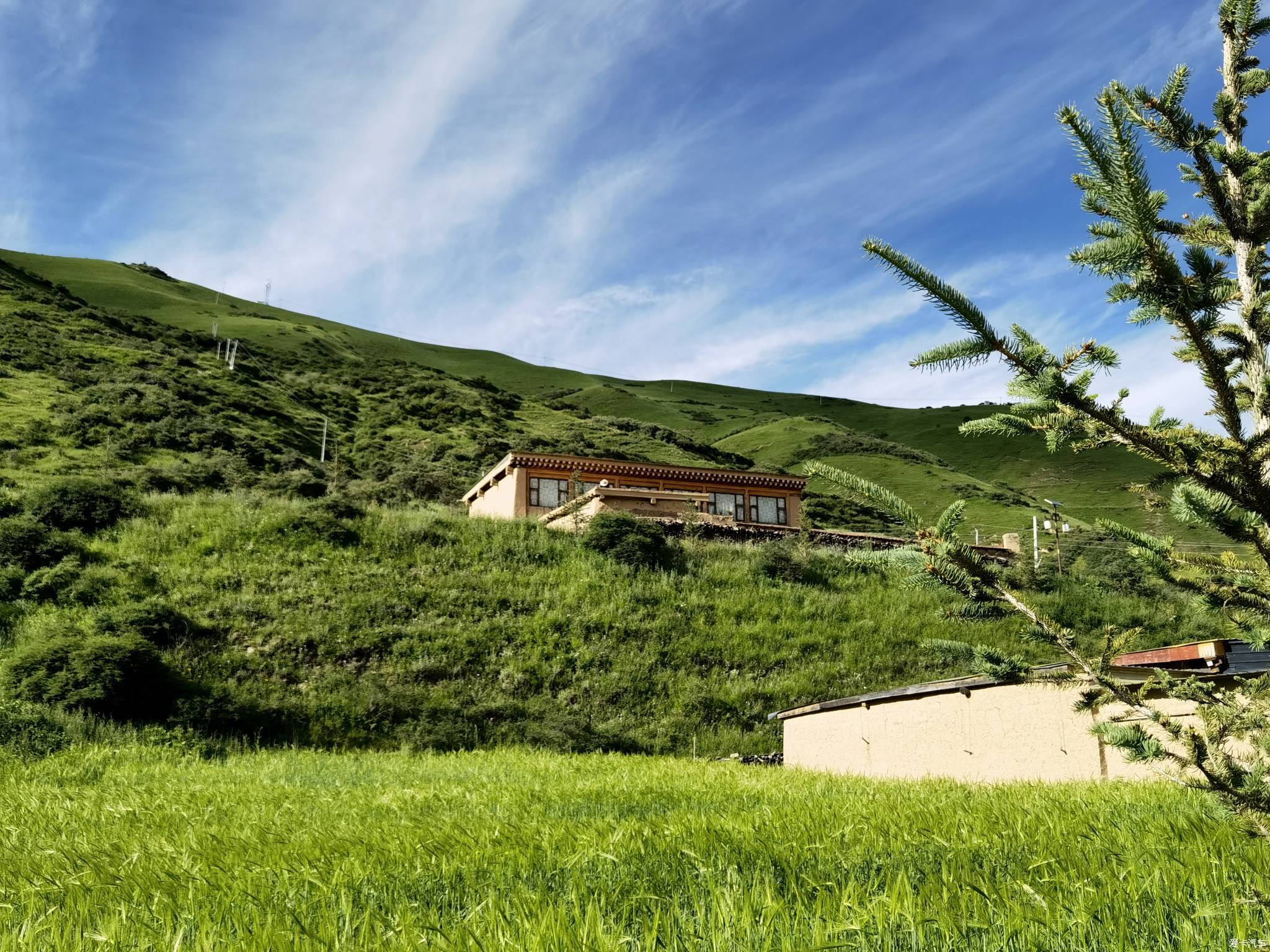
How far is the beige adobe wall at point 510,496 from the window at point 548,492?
37 cm

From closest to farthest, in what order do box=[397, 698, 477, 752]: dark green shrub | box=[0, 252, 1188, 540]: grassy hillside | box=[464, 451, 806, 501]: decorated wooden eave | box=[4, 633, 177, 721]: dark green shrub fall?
box=[4, 633, 177, 721]: dark green shrub
box=[397, 698, 477, 752]: dark green shrub
box=[464, 451, 806, 501]: decorated wooden eave
box=[0, 252, 1188, 540]: grassy hillside

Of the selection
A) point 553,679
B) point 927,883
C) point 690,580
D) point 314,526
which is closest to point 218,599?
point 314,526

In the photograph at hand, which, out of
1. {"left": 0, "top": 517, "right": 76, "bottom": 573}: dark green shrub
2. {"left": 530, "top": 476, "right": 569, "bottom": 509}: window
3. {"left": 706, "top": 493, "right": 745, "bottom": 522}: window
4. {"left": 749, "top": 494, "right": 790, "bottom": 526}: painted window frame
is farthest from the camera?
{"left": 749, "top": 494, "right": 790, "bottom": 526}: painted window frame

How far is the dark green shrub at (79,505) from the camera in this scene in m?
29.8

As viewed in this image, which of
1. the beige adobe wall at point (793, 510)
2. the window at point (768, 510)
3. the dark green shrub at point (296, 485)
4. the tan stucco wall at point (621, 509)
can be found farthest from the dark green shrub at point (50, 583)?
the beige adobe wall at point (793, 510)

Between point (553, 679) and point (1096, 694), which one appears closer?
point (1096, 694)

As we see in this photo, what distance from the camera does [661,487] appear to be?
148 feet

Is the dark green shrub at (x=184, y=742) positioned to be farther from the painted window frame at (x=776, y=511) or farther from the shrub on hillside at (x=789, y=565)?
the painted window frame at (x=776, y=511)

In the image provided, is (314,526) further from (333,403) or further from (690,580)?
(333,403)

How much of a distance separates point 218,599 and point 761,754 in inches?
737

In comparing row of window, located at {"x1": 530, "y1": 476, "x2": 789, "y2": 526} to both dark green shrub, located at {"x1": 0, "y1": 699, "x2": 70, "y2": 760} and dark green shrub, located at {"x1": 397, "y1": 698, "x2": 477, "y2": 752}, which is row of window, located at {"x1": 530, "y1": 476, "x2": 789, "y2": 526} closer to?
dark green shrub, located at {"x1": 397, "y1": 698, "x2": 477, "y2": 752}

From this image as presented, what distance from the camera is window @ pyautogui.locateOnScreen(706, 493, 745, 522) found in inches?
1805

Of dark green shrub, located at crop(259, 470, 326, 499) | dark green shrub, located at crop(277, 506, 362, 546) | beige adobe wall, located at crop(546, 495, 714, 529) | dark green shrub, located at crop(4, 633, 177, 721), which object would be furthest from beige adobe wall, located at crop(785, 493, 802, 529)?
dark green shrub, located at crop(4, 633, 177, 721)

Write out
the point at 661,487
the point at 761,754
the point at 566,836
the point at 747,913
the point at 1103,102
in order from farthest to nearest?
the point at 661,487, the point at 761,754, the point at 566,836, the point at 747,913, the point at 1103,102
